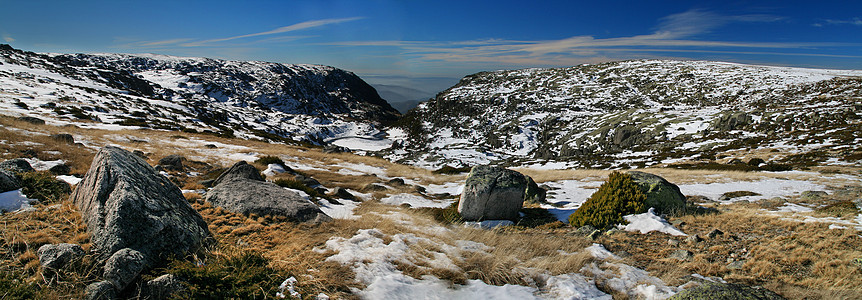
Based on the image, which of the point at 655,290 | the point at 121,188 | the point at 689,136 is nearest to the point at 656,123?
the point at 689,136

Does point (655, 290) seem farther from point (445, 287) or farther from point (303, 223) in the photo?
point (303, 223)

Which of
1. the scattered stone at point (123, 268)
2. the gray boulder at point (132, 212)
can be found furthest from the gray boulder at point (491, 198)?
the scattered stone at point (123, 268)

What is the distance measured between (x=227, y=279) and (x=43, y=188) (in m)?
6.05

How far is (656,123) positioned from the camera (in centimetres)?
7594

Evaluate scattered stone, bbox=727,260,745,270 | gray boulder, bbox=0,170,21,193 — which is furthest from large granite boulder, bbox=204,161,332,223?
scattered stone, bbox=727,260,745,270

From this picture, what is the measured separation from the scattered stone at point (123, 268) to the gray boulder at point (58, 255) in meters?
0.41

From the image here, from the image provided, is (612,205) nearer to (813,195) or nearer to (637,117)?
(813,195)

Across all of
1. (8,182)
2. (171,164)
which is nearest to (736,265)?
(8,182)

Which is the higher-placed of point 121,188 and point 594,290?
point 121,188

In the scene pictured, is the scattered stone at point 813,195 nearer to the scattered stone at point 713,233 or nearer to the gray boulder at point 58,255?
the scattered stone at point 713,233

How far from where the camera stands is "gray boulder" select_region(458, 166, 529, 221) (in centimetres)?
1165

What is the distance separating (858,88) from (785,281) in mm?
118891

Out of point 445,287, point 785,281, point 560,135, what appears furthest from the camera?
point 560,135

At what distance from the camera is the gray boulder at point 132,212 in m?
4.92
